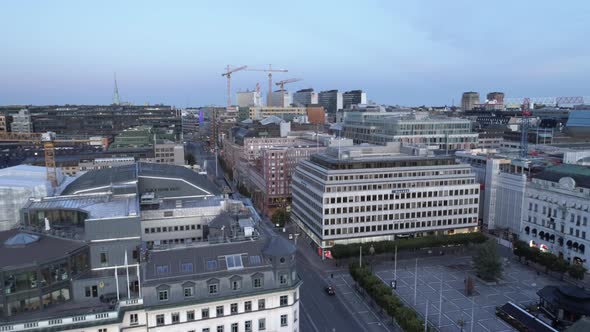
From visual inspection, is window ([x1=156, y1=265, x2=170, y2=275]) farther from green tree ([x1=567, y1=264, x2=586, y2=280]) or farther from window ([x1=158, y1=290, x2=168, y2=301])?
green tree ([x1=567, y1=264, x2=586, y2=280])

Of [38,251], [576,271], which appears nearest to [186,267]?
[38,251]

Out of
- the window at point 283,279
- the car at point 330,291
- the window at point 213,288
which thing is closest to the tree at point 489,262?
the car at point 330,291

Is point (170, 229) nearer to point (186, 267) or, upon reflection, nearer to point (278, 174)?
point (186, 267)

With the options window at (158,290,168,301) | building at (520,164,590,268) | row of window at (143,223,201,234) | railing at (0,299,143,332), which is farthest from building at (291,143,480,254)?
railing at (0,299,143,332)

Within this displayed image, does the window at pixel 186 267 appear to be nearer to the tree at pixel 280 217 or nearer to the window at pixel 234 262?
the window at pixel 234 262

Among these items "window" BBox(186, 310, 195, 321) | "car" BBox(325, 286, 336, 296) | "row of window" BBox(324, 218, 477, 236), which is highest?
"window" BBox(186, 310, 195, 321)
